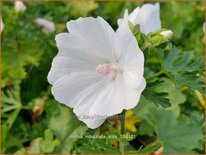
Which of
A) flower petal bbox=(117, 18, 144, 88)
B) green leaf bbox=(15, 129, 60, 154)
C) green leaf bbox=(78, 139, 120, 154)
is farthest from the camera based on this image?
green leaf bbox=(15, 129, 60, 154)

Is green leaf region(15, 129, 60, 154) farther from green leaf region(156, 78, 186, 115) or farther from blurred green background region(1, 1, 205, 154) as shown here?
green leaf region(156, 78, 186, 115)

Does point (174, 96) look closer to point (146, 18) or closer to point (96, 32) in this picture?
point (146, 18)

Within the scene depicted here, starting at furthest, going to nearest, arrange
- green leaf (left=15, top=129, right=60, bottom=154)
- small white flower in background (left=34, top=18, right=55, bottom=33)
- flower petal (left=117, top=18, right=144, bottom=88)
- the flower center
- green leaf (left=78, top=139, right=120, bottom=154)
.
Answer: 1. small white flower in background (left=34, top=18, right=55, bottom=33)
2. green leaf (left=15, top=129, right=60, bottom=154)
3. green leaf (left=78, top=139, right=120, bottom=154)
4. the flower center
5. flower petal (left=117, top=18, right=144, bottom=88)

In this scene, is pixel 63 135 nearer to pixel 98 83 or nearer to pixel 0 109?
pixel 0 109

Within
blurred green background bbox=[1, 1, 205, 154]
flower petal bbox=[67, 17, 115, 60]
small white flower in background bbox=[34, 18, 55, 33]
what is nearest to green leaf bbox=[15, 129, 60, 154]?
blurred green background bbox=[1, 1, 205, 154]

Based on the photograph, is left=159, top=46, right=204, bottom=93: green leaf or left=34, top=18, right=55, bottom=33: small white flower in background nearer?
left=159, top=46, right=204, bottom=93: green leaf
